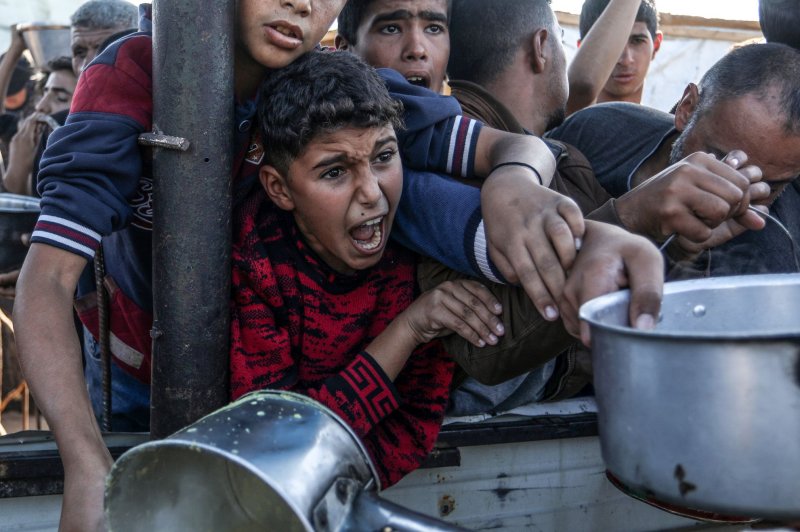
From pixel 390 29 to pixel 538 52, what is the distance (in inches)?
21.9

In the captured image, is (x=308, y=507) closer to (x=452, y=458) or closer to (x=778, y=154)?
(x=452, y=458)

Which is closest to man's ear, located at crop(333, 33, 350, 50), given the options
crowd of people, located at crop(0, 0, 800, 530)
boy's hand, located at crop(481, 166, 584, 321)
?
crowd of people, located at crop(0, 0, 800, 530)

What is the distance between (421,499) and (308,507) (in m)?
1.26

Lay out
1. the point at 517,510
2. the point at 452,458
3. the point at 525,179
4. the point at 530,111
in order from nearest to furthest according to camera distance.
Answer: the point at 525,179, the point at 452,458, the point at 517,510, the point at 530,111

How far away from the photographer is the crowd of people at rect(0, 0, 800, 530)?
154 centimetres

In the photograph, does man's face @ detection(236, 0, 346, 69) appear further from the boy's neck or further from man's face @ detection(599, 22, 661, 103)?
man's face @ detection(599, 22, 661, 103)

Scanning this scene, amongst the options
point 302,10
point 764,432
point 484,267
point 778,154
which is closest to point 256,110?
point 302,10

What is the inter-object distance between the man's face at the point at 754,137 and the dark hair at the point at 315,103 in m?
1.10

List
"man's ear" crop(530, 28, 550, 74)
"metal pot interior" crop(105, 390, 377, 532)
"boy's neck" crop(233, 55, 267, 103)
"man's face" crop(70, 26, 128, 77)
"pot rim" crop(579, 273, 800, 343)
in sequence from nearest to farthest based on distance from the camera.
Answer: "pot rim" crop(579, 273, 800, 343), "metal pot interior" crop(105, 390, 377, 532), "boy's neck" crop(233, 55, 267, 103), "man's ear" crop(530, 28, 550, 74), "man's face" crop(70, 26, 128, 77)

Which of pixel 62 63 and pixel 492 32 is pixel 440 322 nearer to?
pixel 492 32

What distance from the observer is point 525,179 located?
5.20ft

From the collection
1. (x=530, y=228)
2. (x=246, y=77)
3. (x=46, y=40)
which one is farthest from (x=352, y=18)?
(x=46, y=40)

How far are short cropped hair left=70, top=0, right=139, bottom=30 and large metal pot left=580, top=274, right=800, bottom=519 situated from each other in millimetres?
3423

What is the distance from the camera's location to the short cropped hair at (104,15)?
387 cm
